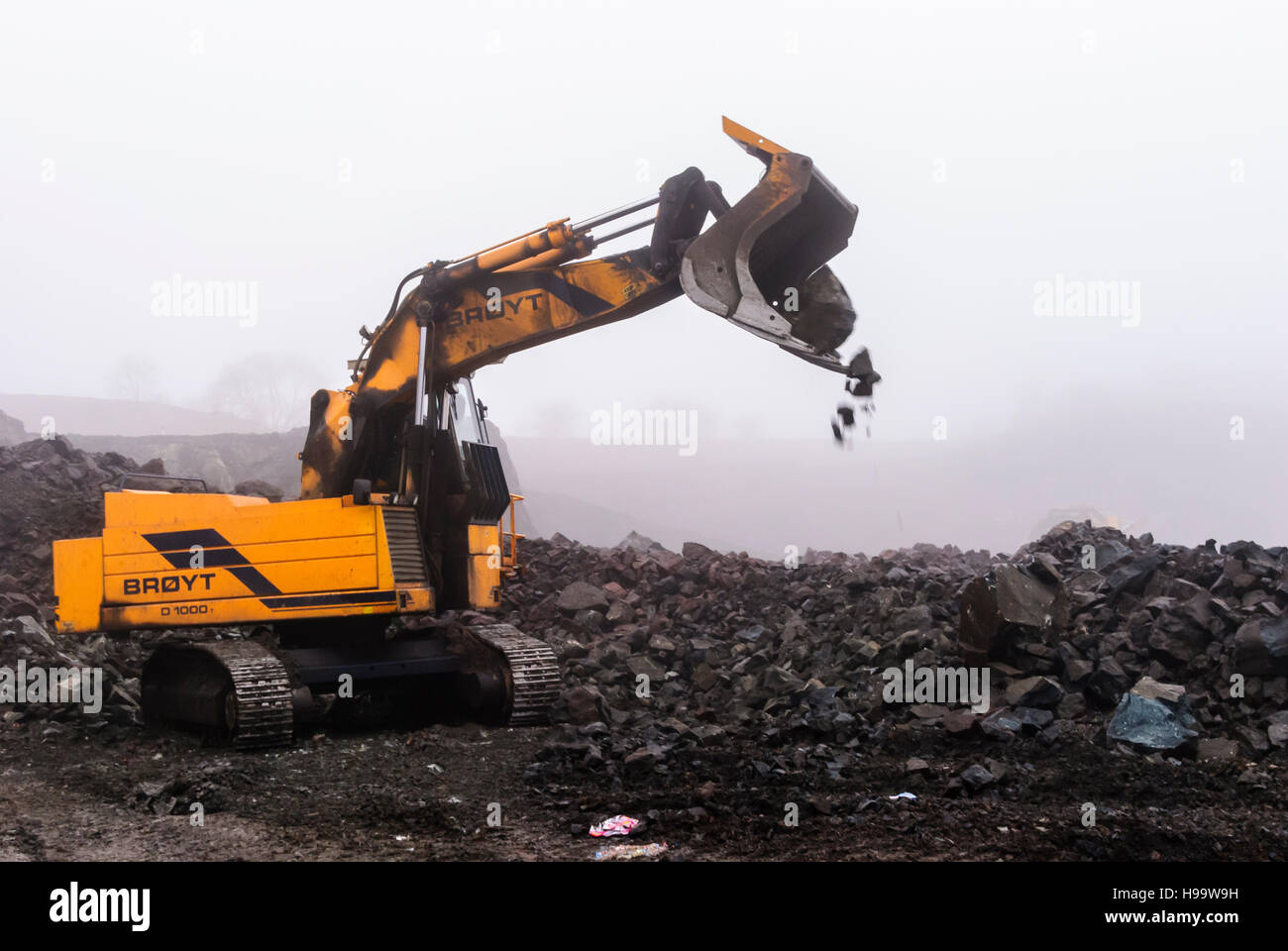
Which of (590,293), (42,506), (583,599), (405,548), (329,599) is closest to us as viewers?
(590,293)

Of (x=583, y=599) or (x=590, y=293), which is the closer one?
(x=590, y=293)

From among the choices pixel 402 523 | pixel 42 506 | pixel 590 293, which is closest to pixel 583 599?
pixel 402 523

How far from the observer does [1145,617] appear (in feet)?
32.3

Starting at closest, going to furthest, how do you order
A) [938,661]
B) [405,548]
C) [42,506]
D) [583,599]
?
1. [405,548]
2. [938,661]
3. [583,599]
4. [42,506]

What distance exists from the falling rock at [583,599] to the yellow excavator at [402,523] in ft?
13.4

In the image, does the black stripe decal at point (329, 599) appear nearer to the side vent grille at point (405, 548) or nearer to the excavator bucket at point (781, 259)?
the side vent grille at point (405, 548)

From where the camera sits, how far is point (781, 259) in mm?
7633

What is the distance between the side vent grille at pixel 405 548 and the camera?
855 centimetres

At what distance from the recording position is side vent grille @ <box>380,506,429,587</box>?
28.1 feet

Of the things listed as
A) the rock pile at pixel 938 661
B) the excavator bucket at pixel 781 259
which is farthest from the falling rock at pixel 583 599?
the excavator bucket at pixel 781 259

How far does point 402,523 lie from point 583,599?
550 centimetres

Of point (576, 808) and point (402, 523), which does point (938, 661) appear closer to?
point (576, 808)
